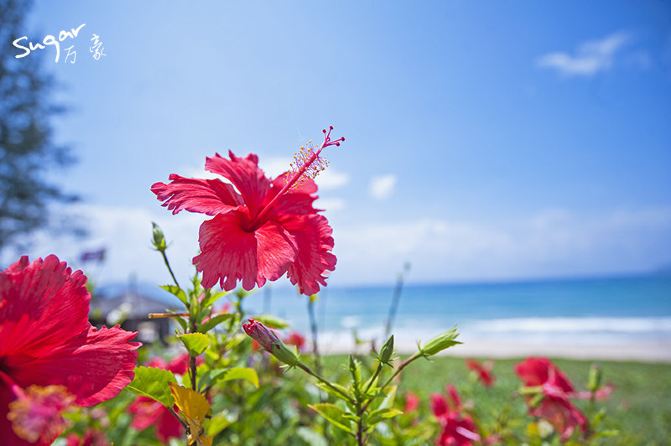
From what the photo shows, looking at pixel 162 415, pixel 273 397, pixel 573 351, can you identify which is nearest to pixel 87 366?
pixel 162 415

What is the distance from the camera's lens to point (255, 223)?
670 mm

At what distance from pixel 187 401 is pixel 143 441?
100 cm

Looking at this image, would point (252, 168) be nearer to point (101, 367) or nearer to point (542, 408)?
point (101, 367)

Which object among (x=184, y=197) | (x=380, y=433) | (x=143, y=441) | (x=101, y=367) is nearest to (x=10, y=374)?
(x=101, y=367)

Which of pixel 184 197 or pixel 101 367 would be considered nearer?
pixel 101 367

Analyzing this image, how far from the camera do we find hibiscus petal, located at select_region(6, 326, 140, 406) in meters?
0.45

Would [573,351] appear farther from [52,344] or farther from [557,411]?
[52,344]

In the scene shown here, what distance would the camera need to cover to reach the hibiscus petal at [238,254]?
570 millimetres

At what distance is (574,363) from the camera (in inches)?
408

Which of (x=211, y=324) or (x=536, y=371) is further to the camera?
(x=536, y=371)

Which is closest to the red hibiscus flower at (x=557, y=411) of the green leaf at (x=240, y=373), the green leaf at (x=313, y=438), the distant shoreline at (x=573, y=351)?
the green leaf at (x=313, y=438)

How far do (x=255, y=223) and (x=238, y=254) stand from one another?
8 centimetres

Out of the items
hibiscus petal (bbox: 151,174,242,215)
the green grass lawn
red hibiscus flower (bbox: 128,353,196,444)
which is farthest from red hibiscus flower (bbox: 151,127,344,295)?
the green grass lawn

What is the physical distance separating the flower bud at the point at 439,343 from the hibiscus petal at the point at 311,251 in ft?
0.52
